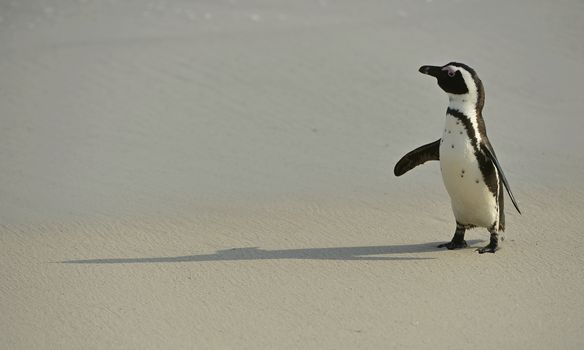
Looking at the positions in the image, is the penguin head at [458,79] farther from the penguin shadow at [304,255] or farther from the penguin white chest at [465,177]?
the penguin shadow at [304,255]

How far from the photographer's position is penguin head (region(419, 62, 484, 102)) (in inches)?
150

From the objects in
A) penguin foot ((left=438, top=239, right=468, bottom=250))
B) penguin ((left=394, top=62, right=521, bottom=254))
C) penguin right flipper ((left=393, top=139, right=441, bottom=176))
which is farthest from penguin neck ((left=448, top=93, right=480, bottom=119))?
penguin foot ((left=438, top=239, right=468, bottom=250))

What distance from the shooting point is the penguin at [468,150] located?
383 cm

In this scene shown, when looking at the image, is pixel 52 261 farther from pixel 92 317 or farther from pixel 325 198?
pixel 325 198

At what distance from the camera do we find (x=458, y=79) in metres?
3.82

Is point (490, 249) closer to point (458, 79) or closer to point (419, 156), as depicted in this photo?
point (419, 156)

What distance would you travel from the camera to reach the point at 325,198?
459cm

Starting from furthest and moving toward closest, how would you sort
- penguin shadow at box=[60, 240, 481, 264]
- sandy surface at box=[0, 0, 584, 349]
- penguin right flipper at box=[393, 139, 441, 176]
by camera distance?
penguin right flipper at box=[393, 139, 441, 176] < penguin shadow at box=[60, 240, 481, 264] < sandy surface at box=[0, 0, 584, 349]

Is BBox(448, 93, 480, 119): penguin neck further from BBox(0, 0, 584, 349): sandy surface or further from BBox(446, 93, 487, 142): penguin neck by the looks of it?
BBox(0, 0, 584, 349): sandy surface

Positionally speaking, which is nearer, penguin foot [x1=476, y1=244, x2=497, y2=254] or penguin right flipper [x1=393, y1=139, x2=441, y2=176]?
penguin foot [x1=476, y1=244, x2=497, y2=254]

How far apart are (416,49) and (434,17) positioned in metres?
0.66

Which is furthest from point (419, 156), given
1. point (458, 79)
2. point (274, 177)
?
point (274, 177)

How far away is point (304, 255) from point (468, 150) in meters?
0.78

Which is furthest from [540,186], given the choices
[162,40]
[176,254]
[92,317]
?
[162,40]
